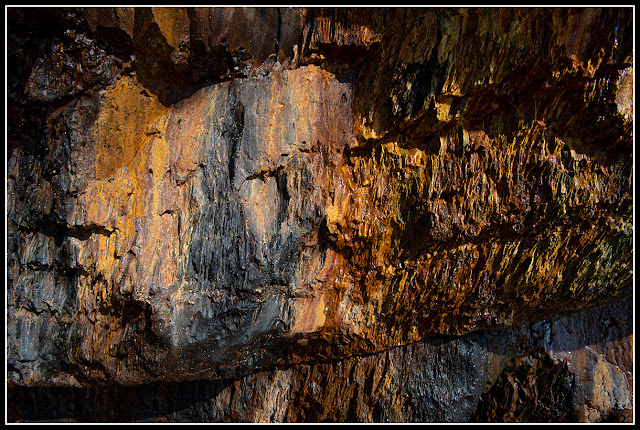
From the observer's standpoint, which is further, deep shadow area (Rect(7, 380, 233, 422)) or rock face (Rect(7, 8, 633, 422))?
deep shadow area (Rect(7, 380, 233, 422))

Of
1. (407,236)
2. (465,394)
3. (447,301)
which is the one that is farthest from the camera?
(465,394)

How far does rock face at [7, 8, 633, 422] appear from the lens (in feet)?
9.15

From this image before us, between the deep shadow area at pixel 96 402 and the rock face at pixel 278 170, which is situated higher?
the rock face at pixel 278 170

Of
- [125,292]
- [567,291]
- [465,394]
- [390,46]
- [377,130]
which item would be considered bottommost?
[465,394]

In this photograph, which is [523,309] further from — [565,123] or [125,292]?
[125,292]

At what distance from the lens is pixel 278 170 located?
119 inches

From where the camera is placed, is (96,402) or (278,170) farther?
(96,402)

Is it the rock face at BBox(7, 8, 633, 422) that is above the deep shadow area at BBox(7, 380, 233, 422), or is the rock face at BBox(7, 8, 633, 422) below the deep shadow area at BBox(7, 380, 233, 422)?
above

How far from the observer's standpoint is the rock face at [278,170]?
279 cm

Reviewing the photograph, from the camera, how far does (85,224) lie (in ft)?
9.41

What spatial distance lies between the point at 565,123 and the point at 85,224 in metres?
3.24

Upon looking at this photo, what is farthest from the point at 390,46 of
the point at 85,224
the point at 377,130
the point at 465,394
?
the point at 465,394

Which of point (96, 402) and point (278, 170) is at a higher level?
point (278, 170)

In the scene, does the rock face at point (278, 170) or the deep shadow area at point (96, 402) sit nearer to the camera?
the rock face at point (278, 170)
